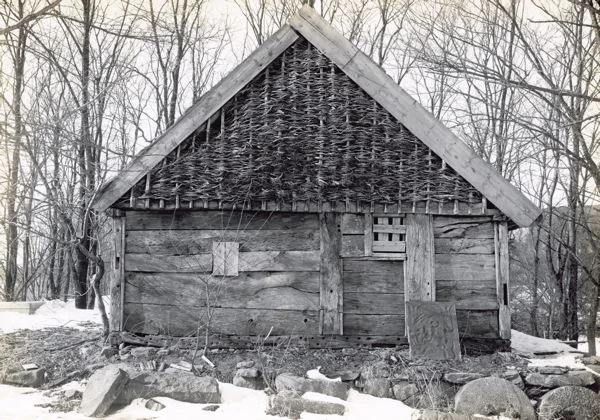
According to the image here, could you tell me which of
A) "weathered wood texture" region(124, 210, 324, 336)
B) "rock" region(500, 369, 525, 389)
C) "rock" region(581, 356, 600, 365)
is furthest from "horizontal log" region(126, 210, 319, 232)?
"rock" region(581, 356, 600, 365)

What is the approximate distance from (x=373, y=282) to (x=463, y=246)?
1.43m

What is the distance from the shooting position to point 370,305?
24.0 ft

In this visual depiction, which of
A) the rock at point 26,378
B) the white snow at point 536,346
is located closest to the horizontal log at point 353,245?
the white snow at point 536,346

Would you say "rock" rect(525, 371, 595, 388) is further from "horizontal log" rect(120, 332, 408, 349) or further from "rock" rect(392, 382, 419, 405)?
"horizontal log" rect(120, 332, 408, 349)

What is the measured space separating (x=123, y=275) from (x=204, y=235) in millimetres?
1328

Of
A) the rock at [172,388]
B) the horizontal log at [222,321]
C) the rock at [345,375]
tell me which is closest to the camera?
the rock at [172,388]

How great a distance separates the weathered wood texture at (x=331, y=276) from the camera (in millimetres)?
7242

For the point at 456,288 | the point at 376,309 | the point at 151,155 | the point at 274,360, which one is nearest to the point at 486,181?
the point at 456,288

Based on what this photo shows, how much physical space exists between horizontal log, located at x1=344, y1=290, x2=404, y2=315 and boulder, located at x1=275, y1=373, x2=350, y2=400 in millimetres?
1498

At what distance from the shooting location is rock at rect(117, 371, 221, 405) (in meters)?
5.49

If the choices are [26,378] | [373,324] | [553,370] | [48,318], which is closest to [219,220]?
[373,324]

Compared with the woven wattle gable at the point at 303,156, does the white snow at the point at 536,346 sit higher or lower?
lower

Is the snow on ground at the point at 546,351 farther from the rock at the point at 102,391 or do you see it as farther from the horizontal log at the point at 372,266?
the rock at the point at 102,391

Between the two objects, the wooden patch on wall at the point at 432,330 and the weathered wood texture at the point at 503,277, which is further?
the weathered wood texture at the point at 503,277
